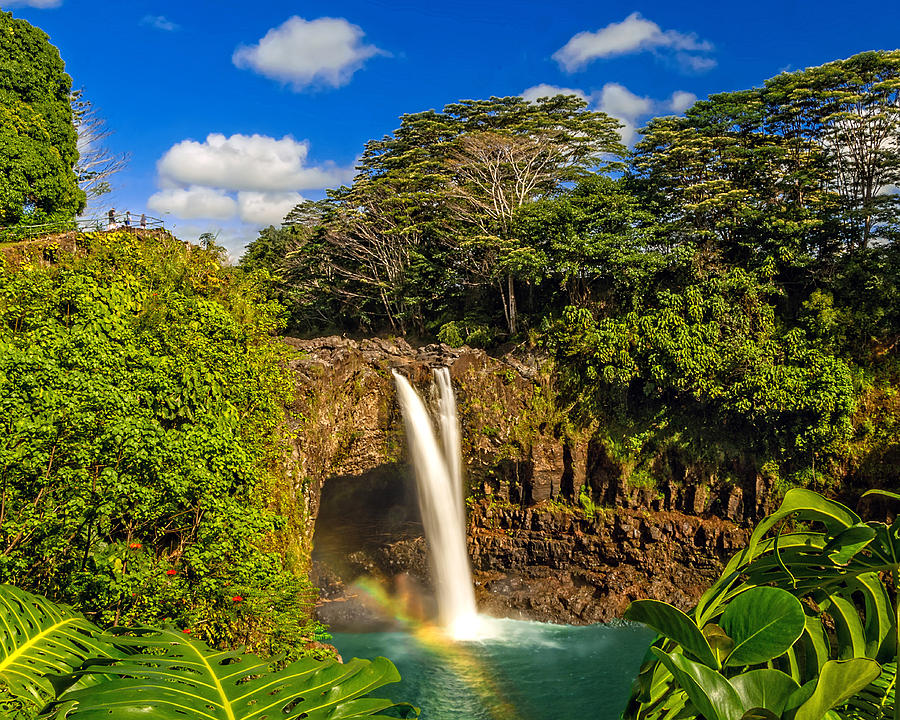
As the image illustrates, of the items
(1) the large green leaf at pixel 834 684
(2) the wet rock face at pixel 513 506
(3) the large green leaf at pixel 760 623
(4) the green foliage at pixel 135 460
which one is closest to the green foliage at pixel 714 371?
(2) the wet rock face at pixel 513 506

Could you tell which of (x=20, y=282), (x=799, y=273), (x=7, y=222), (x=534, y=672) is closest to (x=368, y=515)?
(x=534, y=672)

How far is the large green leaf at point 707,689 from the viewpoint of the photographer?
0.63m

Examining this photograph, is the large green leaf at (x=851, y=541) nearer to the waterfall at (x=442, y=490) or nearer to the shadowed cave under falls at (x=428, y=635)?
the shadowed cave under falls at (x=428, y=635)

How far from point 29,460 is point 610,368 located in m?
12.2

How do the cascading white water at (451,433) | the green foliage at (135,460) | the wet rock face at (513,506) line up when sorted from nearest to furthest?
the green foliage at (135,460) → the wet rock face at (513,506) → the cascading white water at (451,433)

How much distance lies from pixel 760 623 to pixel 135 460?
546 centimetres

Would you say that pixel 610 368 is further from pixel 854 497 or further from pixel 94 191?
pixel 94 191

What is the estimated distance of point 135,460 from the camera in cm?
519

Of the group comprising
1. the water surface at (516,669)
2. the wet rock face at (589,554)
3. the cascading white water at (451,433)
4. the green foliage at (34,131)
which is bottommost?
the water surface at (516,669)

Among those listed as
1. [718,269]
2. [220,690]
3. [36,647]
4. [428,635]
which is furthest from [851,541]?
[718,269]

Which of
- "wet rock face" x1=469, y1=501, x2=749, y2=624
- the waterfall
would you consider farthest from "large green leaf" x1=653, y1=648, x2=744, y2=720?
"wet rock face" x1=469, y1=501, x2=749, y2=624

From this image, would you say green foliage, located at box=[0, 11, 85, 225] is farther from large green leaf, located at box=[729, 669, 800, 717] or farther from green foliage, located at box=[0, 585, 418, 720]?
large green leaf, located at box=[729, 669, 800, 717]

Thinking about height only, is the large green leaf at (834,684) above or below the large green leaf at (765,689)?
above

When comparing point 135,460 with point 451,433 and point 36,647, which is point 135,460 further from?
point 451,433
